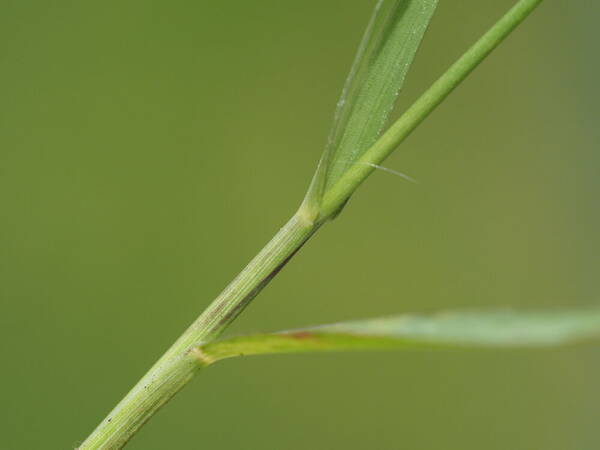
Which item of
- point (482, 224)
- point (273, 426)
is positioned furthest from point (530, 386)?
point (273, 426)

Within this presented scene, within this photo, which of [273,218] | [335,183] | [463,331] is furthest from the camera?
[273,218]

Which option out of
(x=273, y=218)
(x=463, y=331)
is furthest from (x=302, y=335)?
(x=273, y=218)

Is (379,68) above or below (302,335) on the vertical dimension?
above

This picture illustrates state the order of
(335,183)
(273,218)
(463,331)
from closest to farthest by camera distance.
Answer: (463,331), (335,183), (273,218)

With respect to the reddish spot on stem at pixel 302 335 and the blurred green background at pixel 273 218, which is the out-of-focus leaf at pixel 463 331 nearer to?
the reddish spot on stem at pixel 302 335

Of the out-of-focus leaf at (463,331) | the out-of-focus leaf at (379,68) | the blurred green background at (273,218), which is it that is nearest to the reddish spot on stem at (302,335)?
the out-of-focus leaf at (463,331)

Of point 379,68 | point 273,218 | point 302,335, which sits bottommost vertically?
point 273,218

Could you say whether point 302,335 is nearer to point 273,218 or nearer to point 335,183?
point 335,183
